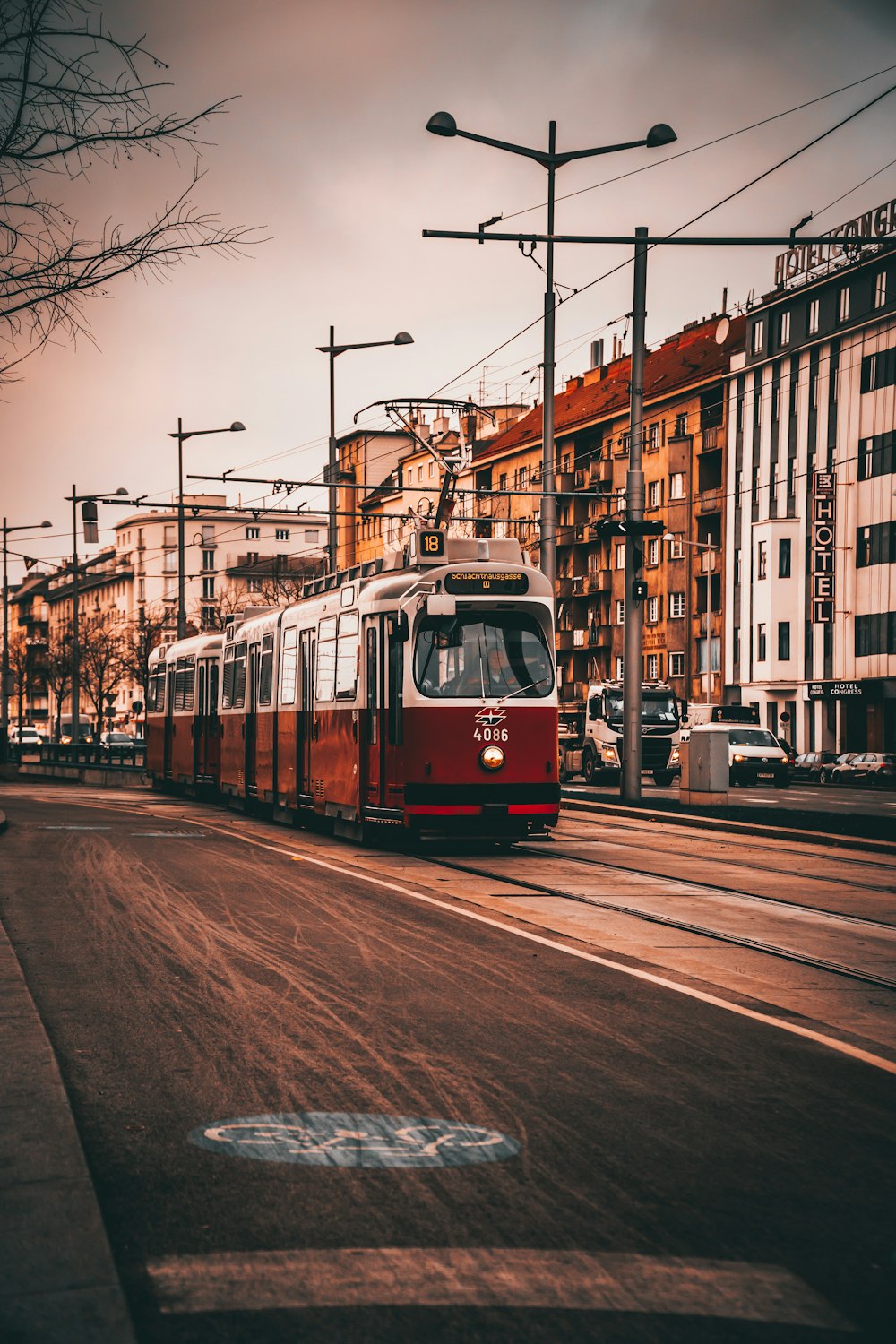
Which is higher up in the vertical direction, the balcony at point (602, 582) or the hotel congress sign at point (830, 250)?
the hotel congress sign at point (830, 250)

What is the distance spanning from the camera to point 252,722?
2758 cm

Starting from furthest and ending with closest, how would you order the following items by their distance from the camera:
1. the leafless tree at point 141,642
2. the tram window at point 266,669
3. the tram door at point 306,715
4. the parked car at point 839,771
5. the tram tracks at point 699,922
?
the leafless tree at point 141,642 < the parked car at point 839,771 < the tram window at point 266,669 < the tram door at point 306,715 < the tram tracks at point 699,922

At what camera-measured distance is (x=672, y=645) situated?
7512cm

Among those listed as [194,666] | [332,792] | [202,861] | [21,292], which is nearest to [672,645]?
[194,666]

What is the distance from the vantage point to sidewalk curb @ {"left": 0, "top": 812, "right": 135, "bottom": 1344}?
3.89 metres

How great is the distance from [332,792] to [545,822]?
3.41 meters

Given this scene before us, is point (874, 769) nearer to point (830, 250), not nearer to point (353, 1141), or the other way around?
point (830, 250)

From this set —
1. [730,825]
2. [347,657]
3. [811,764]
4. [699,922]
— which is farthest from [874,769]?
[699,922]

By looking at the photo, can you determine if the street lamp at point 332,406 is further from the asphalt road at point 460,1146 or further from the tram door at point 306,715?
the asphalt road at point 460,1146

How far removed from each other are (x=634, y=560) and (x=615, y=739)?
1701 cm

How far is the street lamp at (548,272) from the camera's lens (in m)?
27.0

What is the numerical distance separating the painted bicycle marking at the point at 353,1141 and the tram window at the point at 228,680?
78.1 ft

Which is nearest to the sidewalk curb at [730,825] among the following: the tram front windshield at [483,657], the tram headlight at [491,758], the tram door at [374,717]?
the tram front windshield at [483,657]

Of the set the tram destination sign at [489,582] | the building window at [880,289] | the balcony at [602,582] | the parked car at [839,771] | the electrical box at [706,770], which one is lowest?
the parked car at [839,771]
